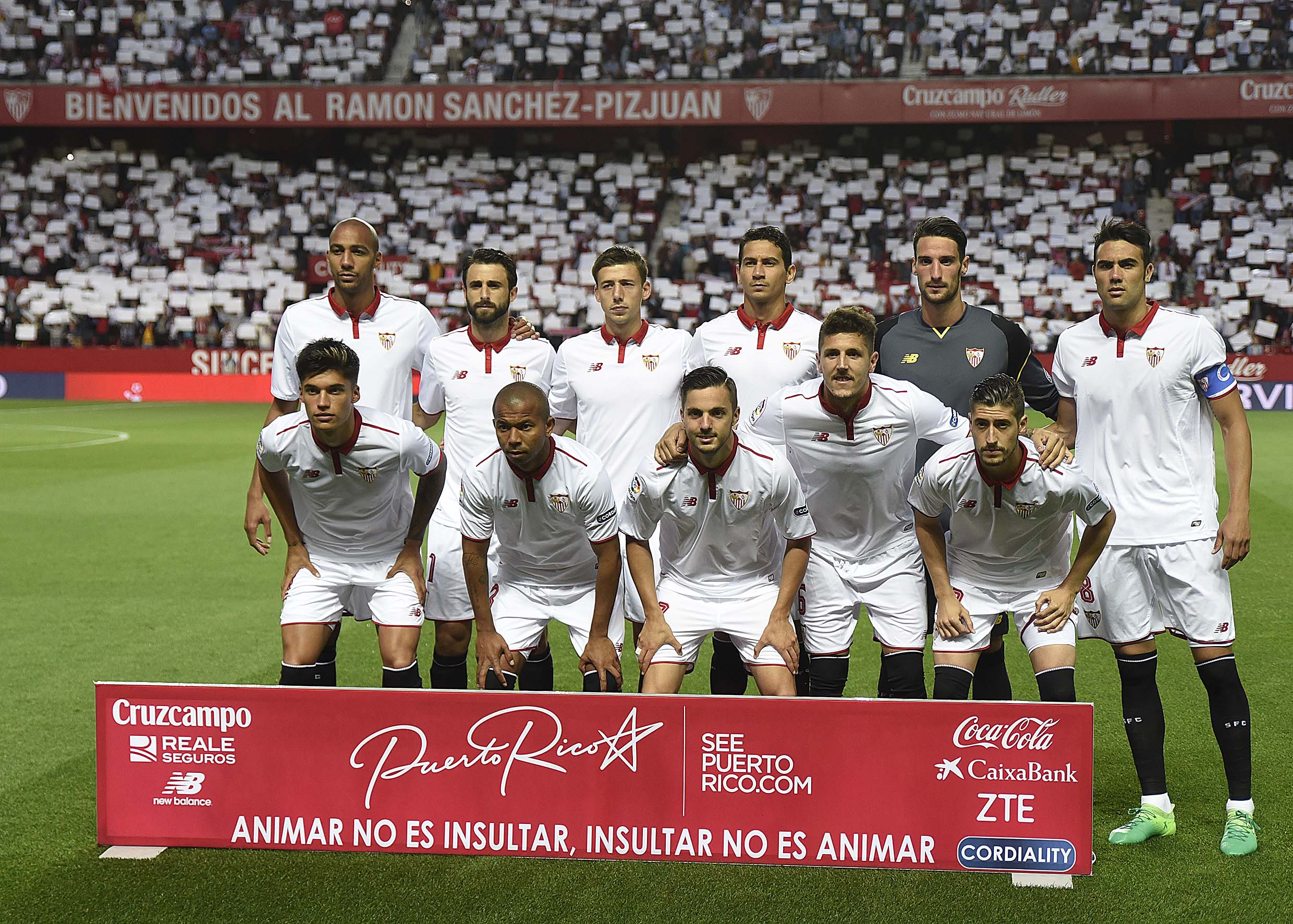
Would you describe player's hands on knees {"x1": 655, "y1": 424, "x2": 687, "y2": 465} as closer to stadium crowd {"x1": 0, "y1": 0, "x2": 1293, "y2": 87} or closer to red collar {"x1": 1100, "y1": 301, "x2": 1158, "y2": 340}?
red collar {"x1": 1100, "y1": 301, "x2": 1158, "y2": 340}

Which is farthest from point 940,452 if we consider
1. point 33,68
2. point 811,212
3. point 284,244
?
point 33,68

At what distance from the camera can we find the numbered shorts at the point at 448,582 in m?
5.42

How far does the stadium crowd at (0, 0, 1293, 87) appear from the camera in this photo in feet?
88.2

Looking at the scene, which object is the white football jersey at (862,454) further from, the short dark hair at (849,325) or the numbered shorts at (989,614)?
the numbered shorts at (989,614)

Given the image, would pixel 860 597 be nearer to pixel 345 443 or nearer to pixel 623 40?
pixel 345 443

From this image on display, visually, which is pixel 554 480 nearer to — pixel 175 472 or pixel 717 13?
pixel 175 472

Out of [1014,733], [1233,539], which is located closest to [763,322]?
[1233,539]

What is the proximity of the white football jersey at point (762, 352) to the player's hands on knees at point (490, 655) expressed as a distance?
1492 mm

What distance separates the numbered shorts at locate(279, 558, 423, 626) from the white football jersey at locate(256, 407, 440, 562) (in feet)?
0.17

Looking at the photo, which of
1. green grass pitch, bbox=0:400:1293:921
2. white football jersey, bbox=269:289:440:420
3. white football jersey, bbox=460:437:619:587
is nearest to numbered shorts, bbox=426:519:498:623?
white football jersey, bbox=460:437:619:587

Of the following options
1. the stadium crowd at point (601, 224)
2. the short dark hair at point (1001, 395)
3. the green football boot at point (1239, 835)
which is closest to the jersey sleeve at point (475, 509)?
the short dark hair at point (1001, 395)

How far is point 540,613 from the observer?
16.7 feet

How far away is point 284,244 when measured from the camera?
28.0 meters

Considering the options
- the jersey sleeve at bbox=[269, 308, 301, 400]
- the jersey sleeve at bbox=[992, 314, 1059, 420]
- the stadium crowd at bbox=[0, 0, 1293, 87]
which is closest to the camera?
the jersey sleeve at bbox=[992, 314, 1059, 420]
